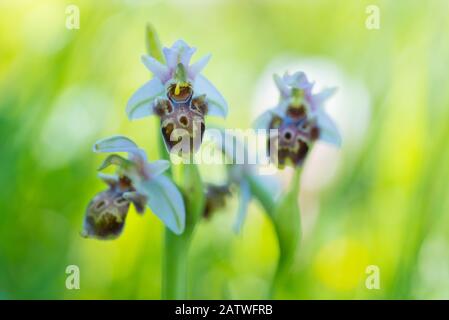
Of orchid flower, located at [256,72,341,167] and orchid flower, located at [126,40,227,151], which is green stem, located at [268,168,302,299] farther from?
orchid flower, located at [126,40,227,151]

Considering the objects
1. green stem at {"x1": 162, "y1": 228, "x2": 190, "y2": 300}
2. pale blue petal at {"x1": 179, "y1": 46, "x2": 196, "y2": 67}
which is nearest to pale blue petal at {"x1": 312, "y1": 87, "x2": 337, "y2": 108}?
pale blue petal at {"x1": 179, "y1": 46, "x2": 196, "y2": 67}

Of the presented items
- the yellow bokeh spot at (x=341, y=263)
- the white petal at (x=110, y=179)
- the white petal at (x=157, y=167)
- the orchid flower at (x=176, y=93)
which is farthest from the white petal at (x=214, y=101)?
the yellow bokeh spot at (x=341, y=263)

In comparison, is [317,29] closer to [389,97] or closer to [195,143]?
[389,97]

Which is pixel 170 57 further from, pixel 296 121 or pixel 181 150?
pixel 296 121

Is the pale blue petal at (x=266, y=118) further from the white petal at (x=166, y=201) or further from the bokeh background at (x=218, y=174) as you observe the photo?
the bokeh background at (x=218, y=174)

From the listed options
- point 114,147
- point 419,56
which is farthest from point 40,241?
point 419,56

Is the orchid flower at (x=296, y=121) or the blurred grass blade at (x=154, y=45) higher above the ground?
the blurred grass blade at (x=154, y=45)
